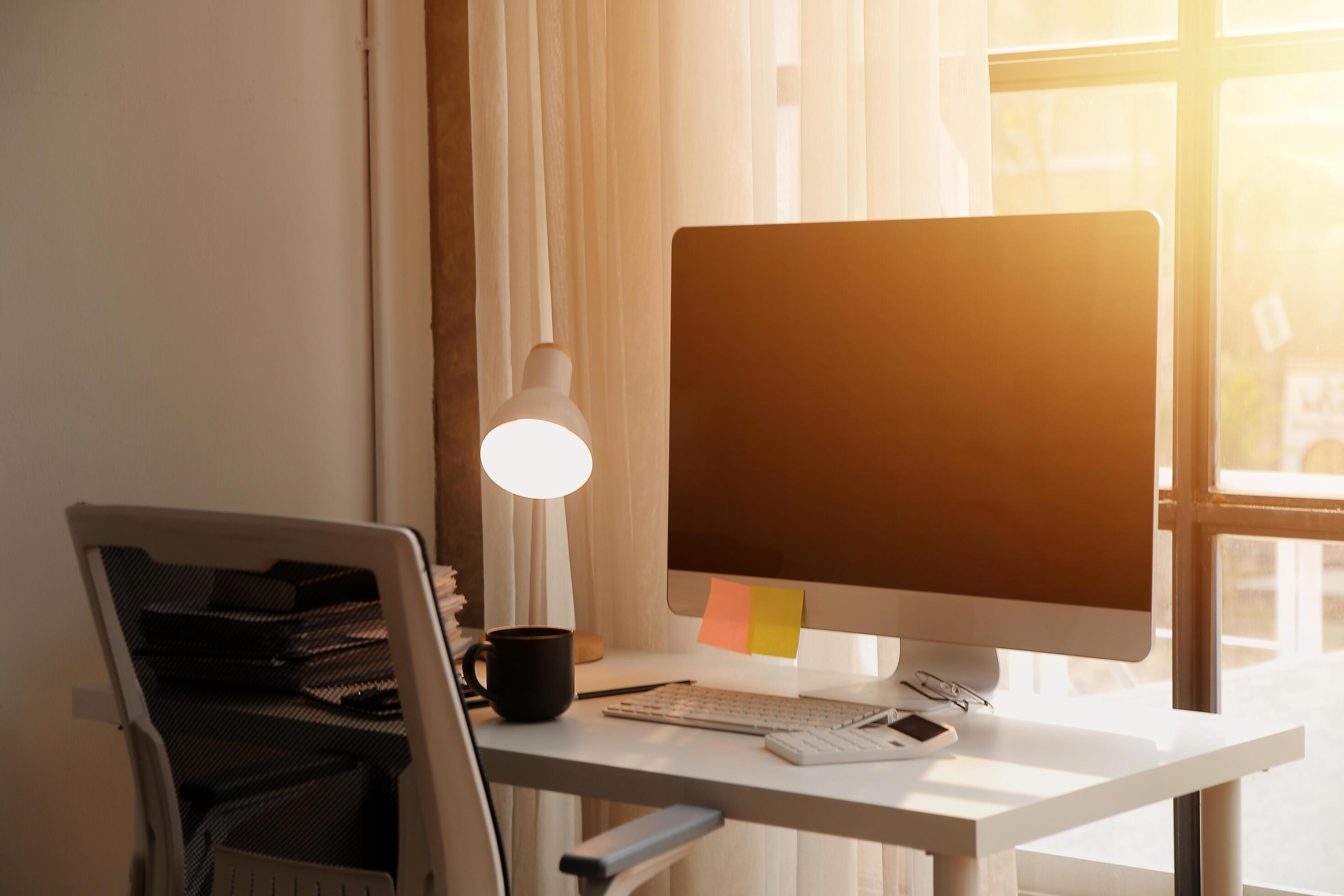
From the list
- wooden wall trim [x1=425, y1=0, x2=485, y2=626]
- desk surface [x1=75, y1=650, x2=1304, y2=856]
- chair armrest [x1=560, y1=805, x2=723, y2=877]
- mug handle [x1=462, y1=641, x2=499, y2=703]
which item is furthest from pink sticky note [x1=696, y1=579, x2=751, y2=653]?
wooden wall trim [x1=425, y1=0, x2=485, y2=626]

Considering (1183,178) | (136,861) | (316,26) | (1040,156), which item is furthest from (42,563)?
(1183,178)

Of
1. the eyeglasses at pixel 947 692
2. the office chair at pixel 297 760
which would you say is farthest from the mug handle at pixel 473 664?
the eyeglasses at pixel 947 692

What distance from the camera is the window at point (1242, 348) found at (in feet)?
5.48

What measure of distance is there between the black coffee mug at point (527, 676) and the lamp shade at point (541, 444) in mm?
279

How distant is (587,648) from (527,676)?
14.5 inches

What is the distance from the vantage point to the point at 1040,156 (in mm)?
1818

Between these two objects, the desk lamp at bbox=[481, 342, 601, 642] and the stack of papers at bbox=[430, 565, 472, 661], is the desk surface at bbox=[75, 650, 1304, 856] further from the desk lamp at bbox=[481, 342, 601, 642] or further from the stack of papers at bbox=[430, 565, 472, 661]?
the desk lamp at bbox=[481, 342, 601, 642]

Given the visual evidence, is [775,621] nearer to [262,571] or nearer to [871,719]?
[871,719]

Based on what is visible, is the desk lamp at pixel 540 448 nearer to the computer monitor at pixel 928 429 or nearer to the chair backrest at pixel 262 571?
the computer monitor at pixel 928 429

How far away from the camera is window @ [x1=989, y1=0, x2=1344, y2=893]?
1670 mm

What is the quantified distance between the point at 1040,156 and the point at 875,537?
78 centimetres

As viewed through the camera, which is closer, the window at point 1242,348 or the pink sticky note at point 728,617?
the pink sticky note at point 728,617

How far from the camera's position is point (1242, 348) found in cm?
172

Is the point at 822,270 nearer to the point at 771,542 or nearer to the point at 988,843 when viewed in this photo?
the point at 771,542
